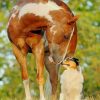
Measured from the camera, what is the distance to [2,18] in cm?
2236

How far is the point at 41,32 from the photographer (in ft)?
21.8

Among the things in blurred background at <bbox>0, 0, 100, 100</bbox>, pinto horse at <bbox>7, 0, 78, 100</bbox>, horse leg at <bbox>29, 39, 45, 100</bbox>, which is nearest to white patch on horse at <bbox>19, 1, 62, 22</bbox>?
pinto horse at <bbox>7, 0, 78, 100</bbox>

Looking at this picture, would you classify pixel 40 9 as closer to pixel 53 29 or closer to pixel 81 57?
pixel 53 29

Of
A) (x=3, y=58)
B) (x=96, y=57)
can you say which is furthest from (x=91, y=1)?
(x=3, y=58)

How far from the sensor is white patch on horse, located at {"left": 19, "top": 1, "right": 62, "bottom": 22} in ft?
21.2

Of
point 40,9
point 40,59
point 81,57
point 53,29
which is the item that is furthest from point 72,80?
point 81,57

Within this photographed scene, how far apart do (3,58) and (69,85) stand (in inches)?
646

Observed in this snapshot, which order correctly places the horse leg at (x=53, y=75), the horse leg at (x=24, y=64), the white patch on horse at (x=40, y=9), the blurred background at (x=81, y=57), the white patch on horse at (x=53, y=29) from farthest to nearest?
the blurred background at (x=81, y=57) → the horse leg at (x=53, y=75) → the horse leg at (x=24, y=64) → the white patch on horse at (x=40, y=9) → the white patch on horse at (x=53, y=29)

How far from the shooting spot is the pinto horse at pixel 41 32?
20.9 feet

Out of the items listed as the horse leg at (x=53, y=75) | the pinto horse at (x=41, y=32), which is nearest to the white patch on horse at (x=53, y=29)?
the pinto horse at (x=41, y=32)

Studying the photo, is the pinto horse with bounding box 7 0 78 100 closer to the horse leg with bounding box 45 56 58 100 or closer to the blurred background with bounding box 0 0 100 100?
the horse leg with bounding box 45 56 58 100

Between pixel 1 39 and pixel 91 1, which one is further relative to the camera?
pixel 91 1

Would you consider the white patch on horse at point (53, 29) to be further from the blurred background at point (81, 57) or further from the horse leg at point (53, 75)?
the blurred background at point (81, 57)

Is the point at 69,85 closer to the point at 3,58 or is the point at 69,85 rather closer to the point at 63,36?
the point at 63,36
